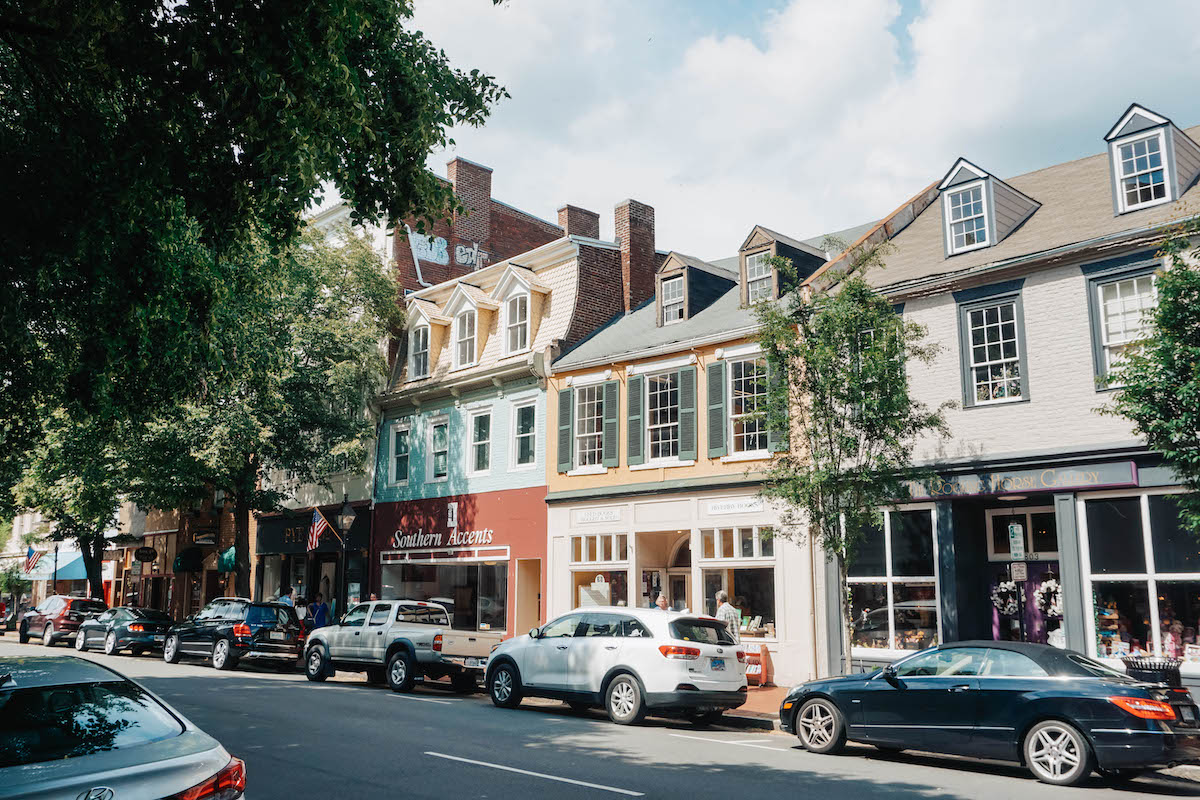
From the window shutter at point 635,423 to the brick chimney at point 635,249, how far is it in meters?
4.61

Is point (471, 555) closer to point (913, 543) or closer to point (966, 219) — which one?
point (913, 543)

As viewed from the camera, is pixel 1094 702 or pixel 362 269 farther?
pixel 362 269

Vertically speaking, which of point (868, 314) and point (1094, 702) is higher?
point (868, 314)

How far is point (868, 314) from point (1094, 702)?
683 cm

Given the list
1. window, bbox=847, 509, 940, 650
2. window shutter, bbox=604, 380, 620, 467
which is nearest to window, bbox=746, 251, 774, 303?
window shutter, bbox=604, 380, 620, 467

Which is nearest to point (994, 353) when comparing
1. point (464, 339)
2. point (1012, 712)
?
point (1012, 712)

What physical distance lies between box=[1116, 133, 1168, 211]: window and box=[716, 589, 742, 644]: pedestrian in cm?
1010

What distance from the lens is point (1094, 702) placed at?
9938mm

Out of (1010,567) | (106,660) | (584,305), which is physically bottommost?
(106,660)

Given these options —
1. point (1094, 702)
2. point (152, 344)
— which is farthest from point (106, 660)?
point (1094, 702)

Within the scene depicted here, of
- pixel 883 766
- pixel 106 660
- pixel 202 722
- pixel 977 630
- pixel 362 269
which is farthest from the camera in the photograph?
→ pixel 362 269

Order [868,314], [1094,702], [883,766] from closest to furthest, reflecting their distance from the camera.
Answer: [1094,702], [883,766], [868,314]

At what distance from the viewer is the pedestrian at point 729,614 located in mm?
19031

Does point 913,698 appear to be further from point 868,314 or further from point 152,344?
point 152,344
